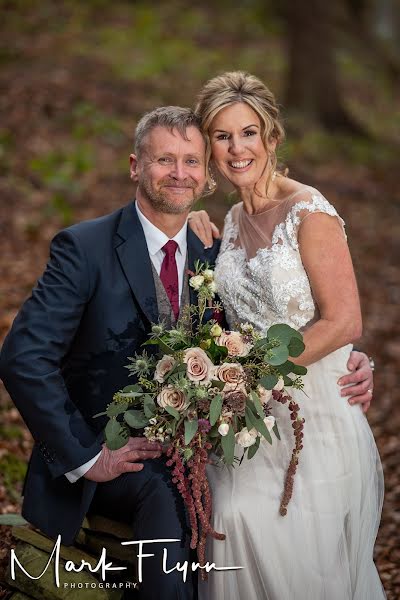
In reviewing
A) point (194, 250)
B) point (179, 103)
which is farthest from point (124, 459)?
point (179, 103)

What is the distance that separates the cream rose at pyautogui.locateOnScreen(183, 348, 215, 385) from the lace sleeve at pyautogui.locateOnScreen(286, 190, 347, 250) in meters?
0.99

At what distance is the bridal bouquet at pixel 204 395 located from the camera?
2881 millimetres

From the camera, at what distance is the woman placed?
3.24m

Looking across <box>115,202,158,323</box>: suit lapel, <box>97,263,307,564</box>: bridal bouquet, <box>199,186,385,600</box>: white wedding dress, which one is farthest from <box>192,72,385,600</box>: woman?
<box>115,202,158,323</box>: suit lapel

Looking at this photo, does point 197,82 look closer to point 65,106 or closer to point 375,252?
point 65,106

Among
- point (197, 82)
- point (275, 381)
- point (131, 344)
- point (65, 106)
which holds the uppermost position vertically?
point (197, 82)

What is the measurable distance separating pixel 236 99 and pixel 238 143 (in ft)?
0.70

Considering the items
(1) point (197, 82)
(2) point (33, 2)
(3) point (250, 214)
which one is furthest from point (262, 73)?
(3) point (250, 214)

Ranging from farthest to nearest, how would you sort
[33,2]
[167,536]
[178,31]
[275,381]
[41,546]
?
[178,31] < [33,2] < [41,546] < [167,536] < [275,381]

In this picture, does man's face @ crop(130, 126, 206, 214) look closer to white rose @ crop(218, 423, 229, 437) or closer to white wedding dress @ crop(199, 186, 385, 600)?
white wedding dress @ crop(199, 186, 385, 600)

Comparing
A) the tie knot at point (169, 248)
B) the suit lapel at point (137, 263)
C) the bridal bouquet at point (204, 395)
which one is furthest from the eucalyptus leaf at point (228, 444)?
the tie knot at point (169, 248)

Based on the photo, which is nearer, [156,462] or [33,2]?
[156,462]

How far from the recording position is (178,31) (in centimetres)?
1691

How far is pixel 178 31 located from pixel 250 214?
14007 mm
